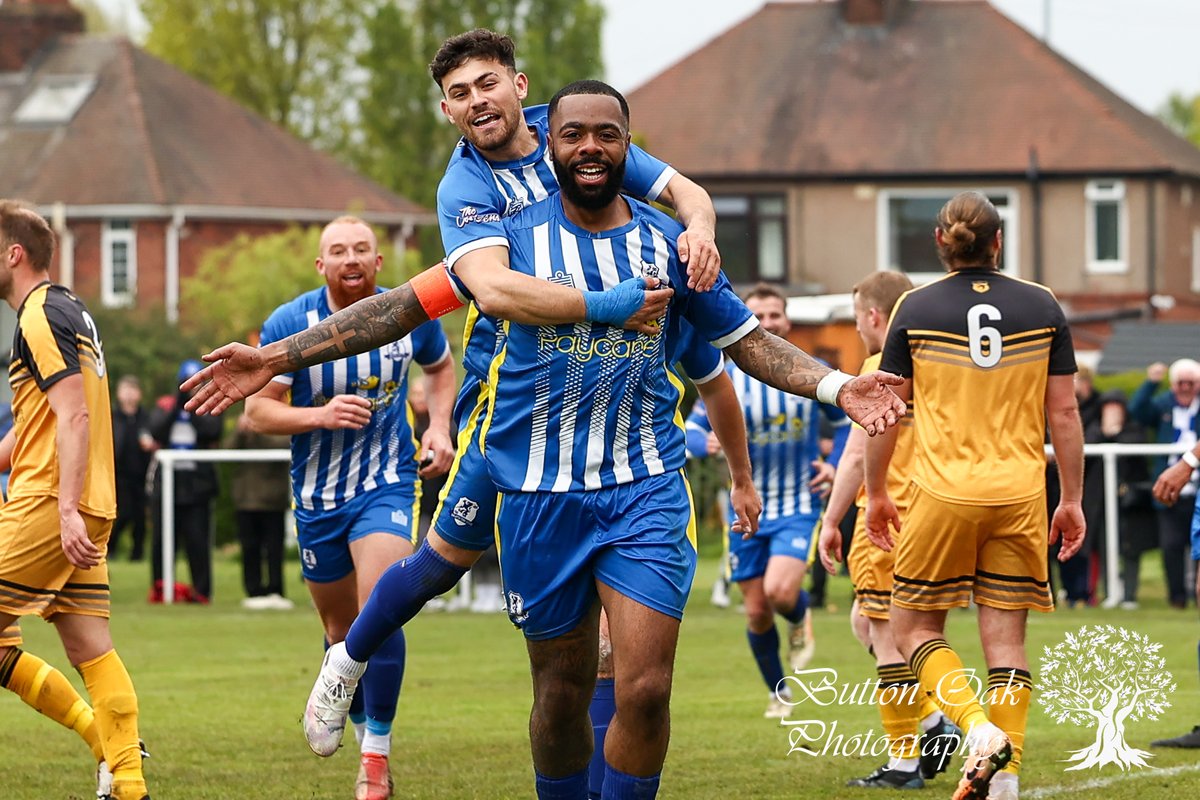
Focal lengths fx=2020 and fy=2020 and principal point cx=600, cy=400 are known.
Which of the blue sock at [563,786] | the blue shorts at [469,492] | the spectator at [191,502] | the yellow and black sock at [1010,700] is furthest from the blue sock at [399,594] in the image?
the spectator at [191,502]

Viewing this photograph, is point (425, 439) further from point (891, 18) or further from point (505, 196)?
point (891, 18)

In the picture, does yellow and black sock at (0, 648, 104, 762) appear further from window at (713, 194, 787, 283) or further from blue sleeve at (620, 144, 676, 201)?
window at (713, 194, 787, 283)

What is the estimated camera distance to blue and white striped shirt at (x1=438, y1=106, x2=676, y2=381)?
252 inches

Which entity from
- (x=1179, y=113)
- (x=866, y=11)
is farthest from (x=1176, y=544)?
(x=1179, y=113)

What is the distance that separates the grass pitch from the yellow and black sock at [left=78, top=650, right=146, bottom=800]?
0.79 m

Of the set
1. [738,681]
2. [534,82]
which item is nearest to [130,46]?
[534,82]

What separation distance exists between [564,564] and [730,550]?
4.94 meters

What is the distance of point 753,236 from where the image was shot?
47875 millimetres

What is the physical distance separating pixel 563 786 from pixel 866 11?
4566 centimetres

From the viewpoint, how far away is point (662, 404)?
6.38 metres

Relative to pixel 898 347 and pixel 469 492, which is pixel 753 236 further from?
pixel 469 492

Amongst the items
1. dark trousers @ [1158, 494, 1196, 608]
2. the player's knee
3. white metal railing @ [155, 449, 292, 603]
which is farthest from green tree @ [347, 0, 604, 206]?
the player's knee

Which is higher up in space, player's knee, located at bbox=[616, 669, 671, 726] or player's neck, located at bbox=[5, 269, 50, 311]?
player's neck, located at bbox=[5, 269, 50, 311]

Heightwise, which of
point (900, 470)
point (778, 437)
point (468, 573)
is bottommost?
point (468, 573)
